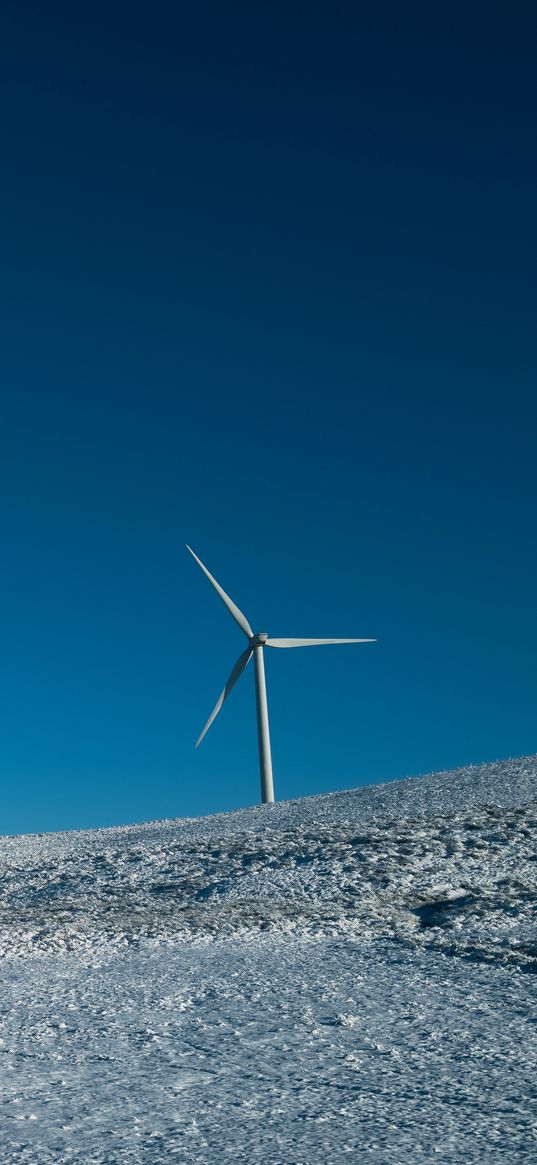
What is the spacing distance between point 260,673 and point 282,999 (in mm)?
29964

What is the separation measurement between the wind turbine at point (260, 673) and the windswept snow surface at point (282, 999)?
18.4 metres

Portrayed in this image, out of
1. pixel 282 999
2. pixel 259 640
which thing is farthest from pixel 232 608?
pixel 282 999

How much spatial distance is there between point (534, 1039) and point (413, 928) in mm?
4087

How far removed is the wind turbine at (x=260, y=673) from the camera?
35875 millimetres

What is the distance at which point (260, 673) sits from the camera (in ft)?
125

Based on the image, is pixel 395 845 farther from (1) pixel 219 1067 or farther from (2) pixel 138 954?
(1) pixel 219 1067

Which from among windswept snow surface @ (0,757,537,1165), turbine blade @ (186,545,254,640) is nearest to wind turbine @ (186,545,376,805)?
turbine blade @ (186,545,254,640)

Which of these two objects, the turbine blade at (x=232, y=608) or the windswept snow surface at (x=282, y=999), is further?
the turbine blade at (x=232, y=608)

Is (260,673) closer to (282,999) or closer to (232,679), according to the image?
(232,679)

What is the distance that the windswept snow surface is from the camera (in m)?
5.29

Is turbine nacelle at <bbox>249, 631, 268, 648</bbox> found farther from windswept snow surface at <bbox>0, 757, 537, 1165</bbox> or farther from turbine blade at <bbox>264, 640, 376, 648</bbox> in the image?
windswept snow surface at <bbox>0, 757, 537, 1165</bbox>

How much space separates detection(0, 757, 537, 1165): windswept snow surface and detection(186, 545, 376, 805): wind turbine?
1840 cm

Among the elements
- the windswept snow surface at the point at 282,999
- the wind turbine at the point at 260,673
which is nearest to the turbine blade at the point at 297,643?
the wind turbine at the point at 260,673

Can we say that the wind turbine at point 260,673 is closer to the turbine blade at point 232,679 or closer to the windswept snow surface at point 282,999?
the turbine blade at point 232,679
